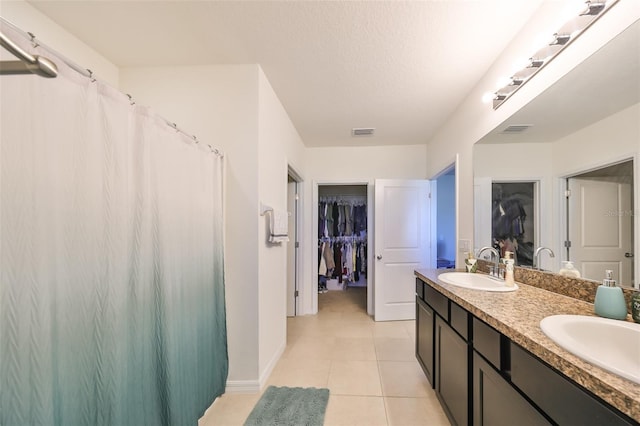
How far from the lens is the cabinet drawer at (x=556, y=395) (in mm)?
612

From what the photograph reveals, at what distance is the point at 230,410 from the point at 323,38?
2.51 m

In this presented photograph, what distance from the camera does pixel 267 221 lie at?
2.12 metres

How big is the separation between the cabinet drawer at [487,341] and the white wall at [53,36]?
84.3 inches

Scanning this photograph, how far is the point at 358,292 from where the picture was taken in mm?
4961

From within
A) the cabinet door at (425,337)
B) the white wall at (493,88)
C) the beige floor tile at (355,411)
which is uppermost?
the white wall at (493,88)

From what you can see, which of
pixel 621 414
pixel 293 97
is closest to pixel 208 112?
pixel 293 97

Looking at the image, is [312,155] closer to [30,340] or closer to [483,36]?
[483,36]

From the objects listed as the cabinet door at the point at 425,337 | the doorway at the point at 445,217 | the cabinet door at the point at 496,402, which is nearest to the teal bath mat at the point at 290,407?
the cabinet door at the point at 425,337

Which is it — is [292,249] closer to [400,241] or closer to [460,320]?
[400,241]

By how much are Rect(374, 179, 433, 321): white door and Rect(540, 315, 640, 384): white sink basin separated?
2532 mm

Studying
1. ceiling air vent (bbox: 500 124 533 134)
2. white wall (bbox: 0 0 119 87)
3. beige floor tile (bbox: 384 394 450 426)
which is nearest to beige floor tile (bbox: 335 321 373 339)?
beige floor tile (bbox: 384 394 450 426)

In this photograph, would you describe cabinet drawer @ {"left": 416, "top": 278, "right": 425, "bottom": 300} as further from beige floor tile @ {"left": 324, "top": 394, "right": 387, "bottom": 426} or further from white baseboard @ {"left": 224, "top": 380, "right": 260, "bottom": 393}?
white baseboard @ {"left": 224, "top": 380, "right": 260, "bottom": 393}

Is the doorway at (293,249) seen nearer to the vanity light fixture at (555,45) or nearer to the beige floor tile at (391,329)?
the beige floor tile at (391,329)

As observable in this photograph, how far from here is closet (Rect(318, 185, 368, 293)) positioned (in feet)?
15.3
